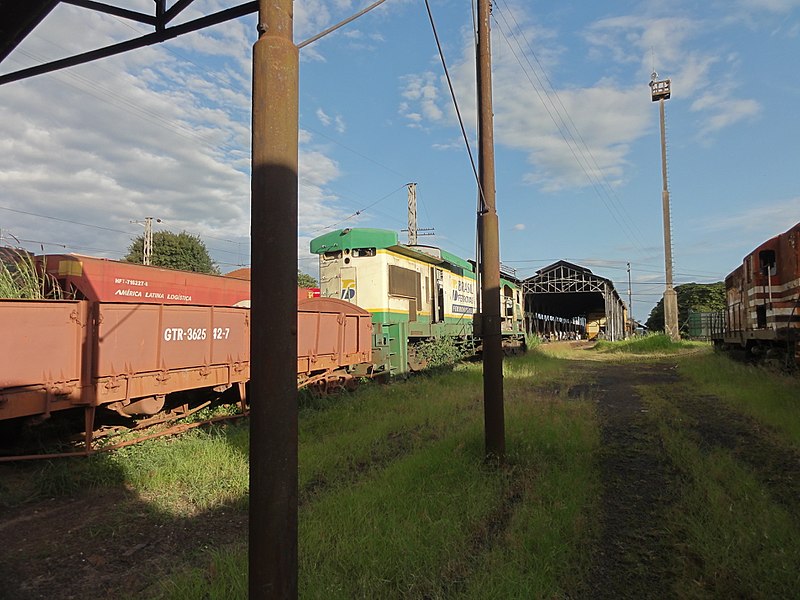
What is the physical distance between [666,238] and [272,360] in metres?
39.3

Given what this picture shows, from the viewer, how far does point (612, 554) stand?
389 centimetres


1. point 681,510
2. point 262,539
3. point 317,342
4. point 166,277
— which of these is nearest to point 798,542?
point 681,510

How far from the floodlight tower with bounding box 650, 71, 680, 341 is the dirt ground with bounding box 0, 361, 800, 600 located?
2876cm

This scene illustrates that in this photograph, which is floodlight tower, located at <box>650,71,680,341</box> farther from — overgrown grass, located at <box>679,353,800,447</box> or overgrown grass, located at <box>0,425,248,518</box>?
overgrown grass, located at <box>0,425,248,518</box>

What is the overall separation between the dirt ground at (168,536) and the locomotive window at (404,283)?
321 inches

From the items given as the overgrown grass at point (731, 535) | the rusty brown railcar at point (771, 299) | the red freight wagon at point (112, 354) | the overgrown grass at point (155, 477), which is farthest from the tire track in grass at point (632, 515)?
the rusty brown railcar at point (771, 299)

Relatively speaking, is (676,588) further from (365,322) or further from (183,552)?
(365,322)

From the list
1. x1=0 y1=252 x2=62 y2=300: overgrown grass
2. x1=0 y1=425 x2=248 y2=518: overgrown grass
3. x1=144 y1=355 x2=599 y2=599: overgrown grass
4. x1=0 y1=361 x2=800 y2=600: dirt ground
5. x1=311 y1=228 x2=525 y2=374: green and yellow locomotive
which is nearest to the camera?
x1=144 y1=355 x2=599 y2=599: overgrown grass

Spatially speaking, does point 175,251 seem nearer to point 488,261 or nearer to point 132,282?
point 132,282

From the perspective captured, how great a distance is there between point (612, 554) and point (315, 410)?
6216mm

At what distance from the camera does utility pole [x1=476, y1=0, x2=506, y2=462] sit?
19.9 feet

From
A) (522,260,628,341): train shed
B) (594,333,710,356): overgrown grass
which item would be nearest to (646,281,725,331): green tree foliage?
(522,260,628,341): train shed

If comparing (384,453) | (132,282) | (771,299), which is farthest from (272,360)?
(771,299)

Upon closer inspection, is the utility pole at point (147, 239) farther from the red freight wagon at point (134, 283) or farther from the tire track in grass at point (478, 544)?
the tire track in grass at point (478, 544)
